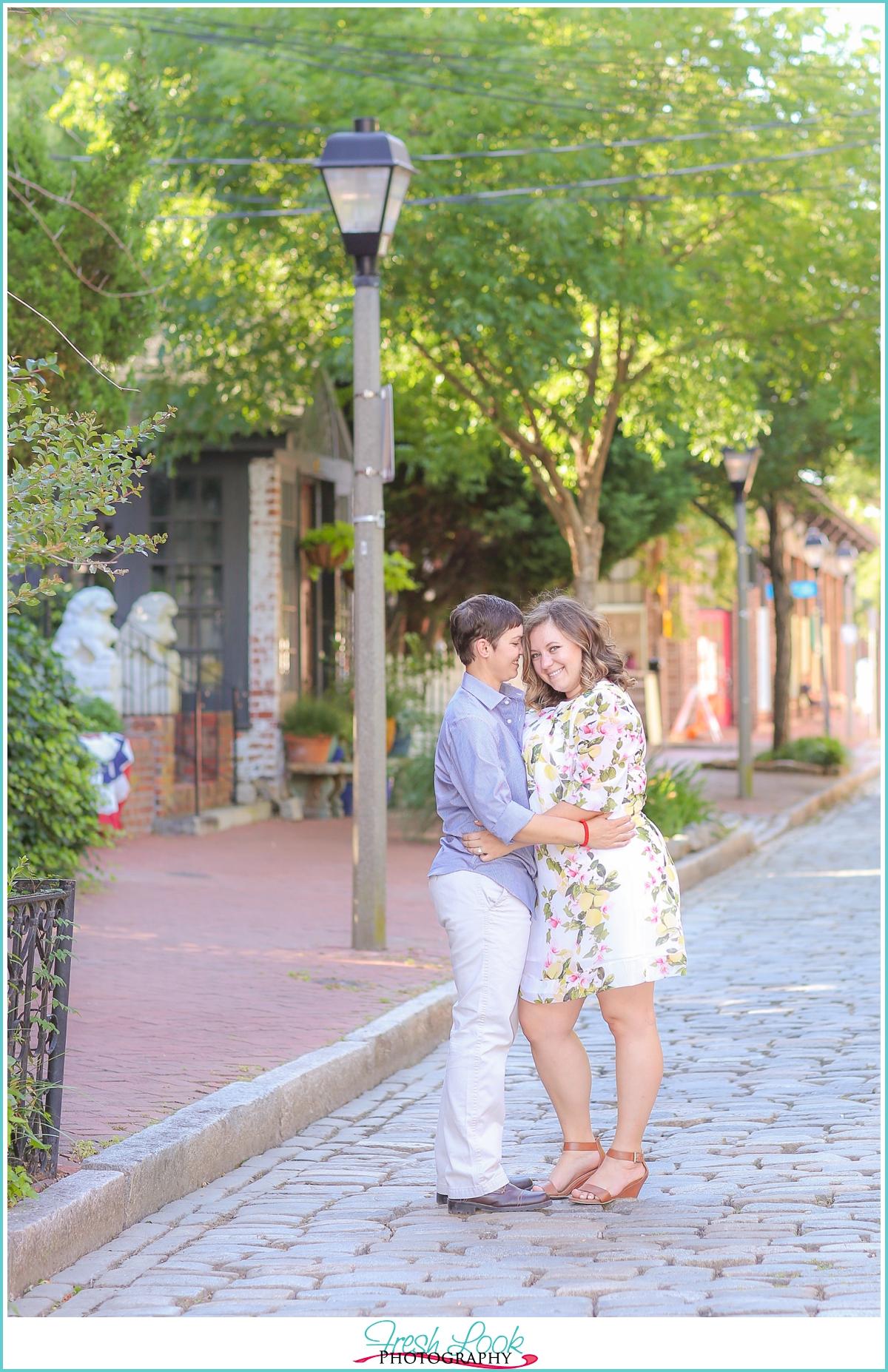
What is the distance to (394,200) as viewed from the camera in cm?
883

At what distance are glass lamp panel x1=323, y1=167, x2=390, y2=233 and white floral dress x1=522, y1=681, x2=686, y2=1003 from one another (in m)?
4.97

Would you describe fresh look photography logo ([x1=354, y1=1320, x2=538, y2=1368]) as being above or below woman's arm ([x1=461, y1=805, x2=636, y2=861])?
below

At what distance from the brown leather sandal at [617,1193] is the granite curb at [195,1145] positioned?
1221 millimetres

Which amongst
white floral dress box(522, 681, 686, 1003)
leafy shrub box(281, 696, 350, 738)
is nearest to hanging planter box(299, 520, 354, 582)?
leafy shrub box(281, 696, 350, 738)

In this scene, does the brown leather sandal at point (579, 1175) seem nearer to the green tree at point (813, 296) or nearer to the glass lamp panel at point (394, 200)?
the glass lamp panel at point (394, 200)

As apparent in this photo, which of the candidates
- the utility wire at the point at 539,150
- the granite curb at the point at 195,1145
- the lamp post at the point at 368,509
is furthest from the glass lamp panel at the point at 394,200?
the utility wire at the point at 539,150

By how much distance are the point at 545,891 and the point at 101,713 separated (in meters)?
8.72

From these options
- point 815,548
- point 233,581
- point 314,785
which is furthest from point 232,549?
point 815,548

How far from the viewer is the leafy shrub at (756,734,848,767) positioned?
25.9 meters

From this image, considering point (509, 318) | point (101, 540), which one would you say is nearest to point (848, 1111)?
point (101, 540)

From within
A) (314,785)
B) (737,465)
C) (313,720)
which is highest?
(737,465)

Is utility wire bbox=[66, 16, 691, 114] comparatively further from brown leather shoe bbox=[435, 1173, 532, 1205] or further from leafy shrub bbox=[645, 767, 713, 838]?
brown leather shoe bbox=[435, 1173, 532, 1205]

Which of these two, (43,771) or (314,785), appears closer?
(43,771)

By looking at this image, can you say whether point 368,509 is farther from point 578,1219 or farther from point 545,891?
point 578,1219
